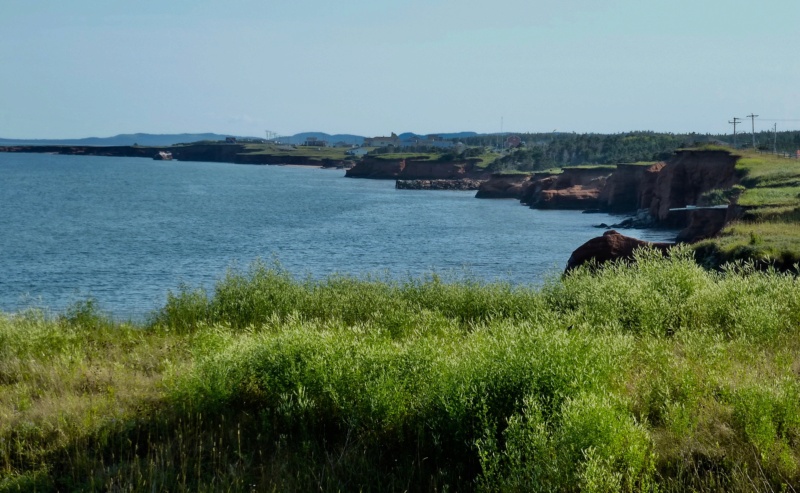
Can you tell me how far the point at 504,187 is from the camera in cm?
12375

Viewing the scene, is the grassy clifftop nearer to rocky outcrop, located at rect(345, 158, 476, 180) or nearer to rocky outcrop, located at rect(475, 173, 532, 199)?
rocky outcrop, located at rect(475, 173, 532, 199)

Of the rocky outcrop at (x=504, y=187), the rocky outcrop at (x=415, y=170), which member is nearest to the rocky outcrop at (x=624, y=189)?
the rocky outcrop at (x=504, y=187)

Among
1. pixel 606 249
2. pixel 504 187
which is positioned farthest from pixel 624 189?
pixel 606 249

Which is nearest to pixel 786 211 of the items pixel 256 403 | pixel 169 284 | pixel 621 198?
pixel 169 284

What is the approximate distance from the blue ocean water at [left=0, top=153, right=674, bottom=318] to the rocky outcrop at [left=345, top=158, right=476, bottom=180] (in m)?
42.3

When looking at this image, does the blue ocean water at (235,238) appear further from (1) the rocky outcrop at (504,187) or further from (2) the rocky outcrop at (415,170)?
(2) the rocky outcrop at (415,170)

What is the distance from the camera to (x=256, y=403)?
10297 millimetres

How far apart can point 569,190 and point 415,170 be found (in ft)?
191

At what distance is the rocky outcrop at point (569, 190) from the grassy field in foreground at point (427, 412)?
8958 centimetres

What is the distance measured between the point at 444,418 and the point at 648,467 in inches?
83.3

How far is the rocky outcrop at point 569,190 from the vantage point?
101 meters

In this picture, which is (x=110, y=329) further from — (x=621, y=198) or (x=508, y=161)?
(x=508, y=161)

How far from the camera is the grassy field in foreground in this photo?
7500 millimetres

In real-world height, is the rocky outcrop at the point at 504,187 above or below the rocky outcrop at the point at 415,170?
below
